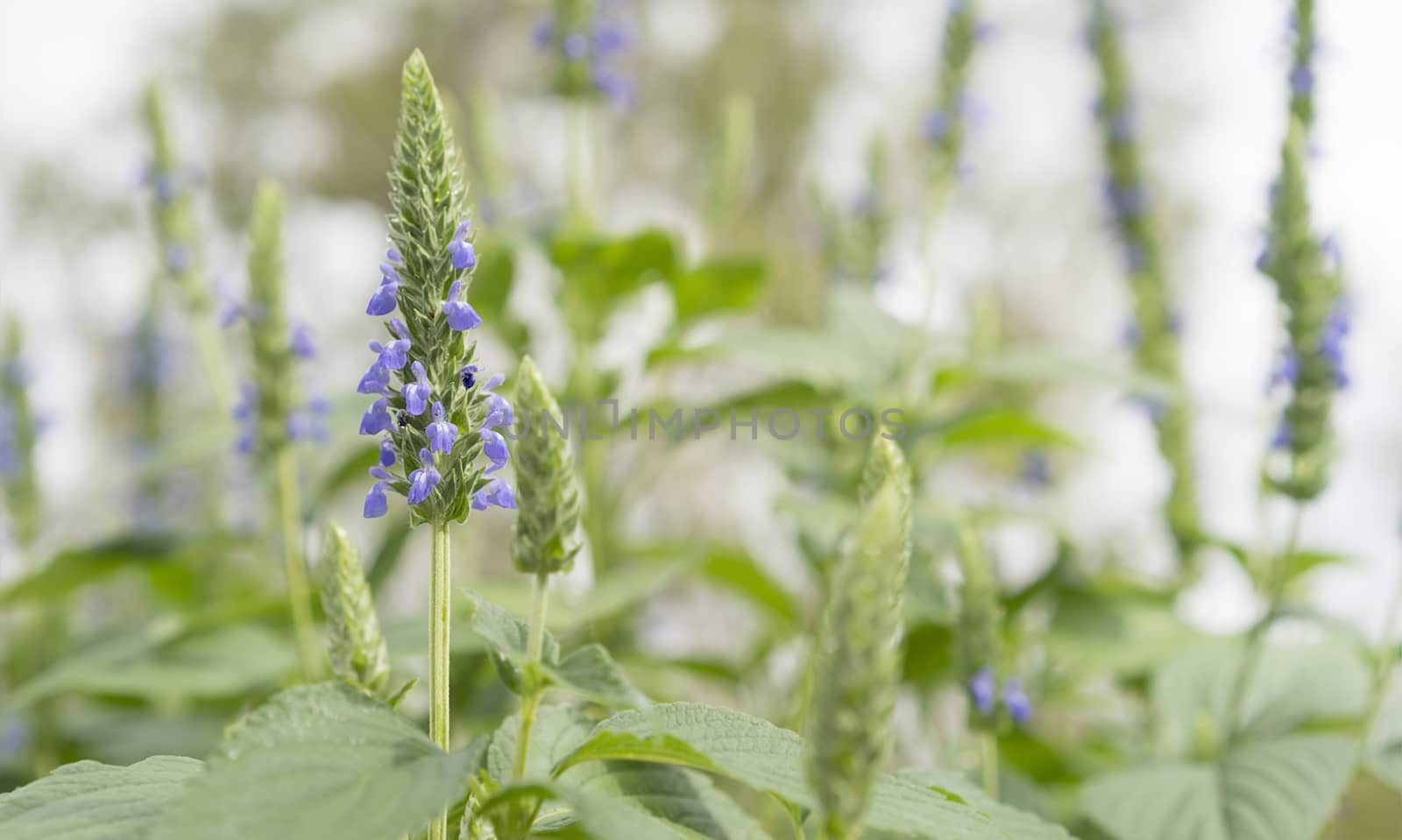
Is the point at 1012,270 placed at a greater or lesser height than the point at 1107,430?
greater

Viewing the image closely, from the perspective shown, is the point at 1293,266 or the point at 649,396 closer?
the point at 1293,266

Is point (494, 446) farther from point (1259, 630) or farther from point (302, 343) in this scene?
point (1259, 630)

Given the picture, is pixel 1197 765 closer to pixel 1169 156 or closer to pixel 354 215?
pixel 354 215

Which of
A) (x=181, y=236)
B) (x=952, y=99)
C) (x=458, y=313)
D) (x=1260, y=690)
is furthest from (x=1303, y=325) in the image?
(x=181, y=236)

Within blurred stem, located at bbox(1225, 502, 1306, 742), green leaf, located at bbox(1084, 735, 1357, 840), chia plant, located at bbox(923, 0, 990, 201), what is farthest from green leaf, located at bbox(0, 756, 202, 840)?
chia plant, located at bbox(923, 0, 990, 201)

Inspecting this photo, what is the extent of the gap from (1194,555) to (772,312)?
5.17 m

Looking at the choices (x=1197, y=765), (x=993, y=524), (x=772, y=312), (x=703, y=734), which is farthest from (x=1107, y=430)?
(x=703, y=734)

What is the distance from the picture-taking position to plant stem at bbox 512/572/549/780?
1.02 metres

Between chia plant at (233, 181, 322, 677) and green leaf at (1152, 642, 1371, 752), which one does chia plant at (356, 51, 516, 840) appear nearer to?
chia plant at (233, 181, 322, 677)

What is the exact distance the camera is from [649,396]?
339 centimetres

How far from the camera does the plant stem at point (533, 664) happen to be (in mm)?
1020

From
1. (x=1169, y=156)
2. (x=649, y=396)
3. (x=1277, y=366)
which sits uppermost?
(x=1169, y=156)

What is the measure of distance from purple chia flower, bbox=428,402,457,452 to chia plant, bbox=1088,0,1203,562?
9.68ft

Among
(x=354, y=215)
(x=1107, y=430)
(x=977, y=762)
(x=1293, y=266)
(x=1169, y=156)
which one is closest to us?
(x=1293, y=266)
